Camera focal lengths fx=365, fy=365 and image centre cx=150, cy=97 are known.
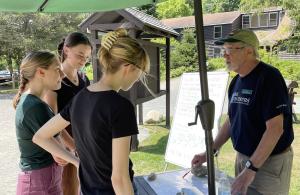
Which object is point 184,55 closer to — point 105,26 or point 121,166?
point 105,26

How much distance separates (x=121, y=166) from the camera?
1.58 m

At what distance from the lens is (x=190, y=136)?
4109mm

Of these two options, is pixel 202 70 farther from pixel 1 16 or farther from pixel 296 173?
pixel 1 16

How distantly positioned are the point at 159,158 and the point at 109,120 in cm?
477

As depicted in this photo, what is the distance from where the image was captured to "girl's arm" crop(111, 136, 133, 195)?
155cm

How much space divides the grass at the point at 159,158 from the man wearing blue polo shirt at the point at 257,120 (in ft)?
8.71

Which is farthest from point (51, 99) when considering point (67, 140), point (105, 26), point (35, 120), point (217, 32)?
point (217, 32)

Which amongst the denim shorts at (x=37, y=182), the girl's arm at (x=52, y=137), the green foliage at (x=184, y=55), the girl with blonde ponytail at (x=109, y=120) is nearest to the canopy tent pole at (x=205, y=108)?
the girl with blonde ponytail at (x=109, y=120)

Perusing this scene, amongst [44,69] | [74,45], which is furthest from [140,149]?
[44,69]

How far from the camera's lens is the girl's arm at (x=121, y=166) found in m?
1.55

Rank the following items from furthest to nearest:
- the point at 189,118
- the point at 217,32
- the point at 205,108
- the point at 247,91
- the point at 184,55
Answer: the point at 217,32, the point at 184,55, the point at 189,118, the point at 247,91, the point at 205,108

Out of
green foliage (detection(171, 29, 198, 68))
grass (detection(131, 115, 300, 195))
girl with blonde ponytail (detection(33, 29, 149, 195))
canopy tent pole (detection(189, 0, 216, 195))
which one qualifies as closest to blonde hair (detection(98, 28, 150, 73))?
girl with blonde ponytail (detection(33, 29, 149, 195))

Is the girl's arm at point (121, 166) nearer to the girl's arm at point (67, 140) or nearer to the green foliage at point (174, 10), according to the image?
the girl's arm at point (67, 140)

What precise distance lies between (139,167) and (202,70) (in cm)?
447
